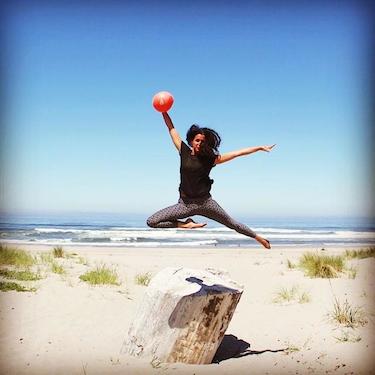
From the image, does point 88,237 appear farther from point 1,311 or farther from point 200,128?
point 200,128

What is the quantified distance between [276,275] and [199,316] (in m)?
8.20

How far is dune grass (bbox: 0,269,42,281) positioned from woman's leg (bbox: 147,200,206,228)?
652 centimetres

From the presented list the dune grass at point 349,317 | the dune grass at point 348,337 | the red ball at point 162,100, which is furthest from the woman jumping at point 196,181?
the dune grass at point 349,317

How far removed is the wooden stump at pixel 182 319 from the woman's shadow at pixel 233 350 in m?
0.87

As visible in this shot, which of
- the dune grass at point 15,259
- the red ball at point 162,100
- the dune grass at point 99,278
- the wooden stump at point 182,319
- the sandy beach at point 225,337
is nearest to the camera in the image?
the red ball at point 162,100

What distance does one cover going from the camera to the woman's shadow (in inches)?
305

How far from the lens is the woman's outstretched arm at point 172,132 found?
18.7ft

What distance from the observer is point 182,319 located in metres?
6.50

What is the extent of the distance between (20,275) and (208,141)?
7348 mm

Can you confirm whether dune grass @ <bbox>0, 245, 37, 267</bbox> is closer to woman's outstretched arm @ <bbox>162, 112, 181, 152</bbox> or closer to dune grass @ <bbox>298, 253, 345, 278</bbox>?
dune grass @ <bbox>298, 253, 345, 278</bbox>

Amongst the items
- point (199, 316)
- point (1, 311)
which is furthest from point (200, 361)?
point (1, 311)

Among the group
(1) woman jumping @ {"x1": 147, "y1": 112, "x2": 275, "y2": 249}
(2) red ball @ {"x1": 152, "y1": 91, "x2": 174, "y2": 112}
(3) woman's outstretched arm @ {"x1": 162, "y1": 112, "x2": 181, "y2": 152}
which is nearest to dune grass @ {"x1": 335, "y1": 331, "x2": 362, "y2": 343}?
(1) woman jumping @ {"x1": 147, "y1": 112, "x2": 275, "y2": 249}

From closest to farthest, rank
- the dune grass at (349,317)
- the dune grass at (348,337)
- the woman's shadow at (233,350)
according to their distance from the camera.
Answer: the woman's shadow at (233,350) < the dune grass at (348,337) < the dune grass at (349,317)

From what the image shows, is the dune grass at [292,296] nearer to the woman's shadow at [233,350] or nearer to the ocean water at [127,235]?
the woman's shadow at [233,350]
